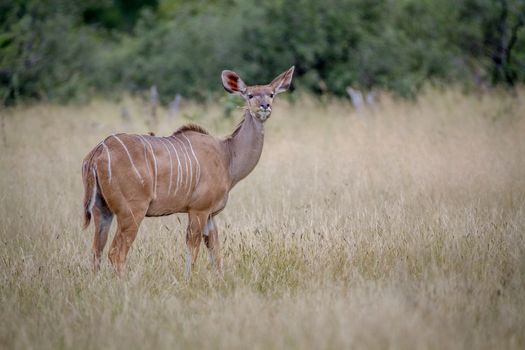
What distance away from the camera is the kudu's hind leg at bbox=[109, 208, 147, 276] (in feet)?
17.2

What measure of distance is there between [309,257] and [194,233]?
85 cm

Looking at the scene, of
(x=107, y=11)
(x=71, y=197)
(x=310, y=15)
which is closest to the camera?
(x=71, y=197)

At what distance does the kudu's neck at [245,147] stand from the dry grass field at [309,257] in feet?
1.59

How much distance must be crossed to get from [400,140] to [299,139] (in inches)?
60.0

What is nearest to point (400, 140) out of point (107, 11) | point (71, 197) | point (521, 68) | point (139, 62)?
point (71, 197)

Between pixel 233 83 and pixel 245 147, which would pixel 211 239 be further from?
pixel 233 83

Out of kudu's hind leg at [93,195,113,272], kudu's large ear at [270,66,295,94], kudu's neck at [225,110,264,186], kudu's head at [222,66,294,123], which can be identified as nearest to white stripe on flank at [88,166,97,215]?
kudu's hind leg at [93,195,113,272]

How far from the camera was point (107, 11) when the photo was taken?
24.9m

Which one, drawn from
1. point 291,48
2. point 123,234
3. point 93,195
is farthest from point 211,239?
point 291,48

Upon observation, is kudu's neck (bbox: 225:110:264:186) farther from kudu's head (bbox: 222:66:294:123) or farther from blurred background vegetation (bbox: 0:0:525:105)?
blurred background vegetation (bbox: 0:0:525:105)

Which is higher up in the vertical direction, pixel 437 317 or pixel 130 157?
pixel 130 157

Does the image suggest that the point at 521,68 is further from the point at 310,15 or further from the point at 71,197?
the point at 71,197

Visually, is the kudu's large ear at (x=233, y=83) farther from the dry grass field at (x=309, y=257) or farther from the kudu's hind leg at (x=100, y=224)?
the kudu's hind leg at (x=100, y=224)

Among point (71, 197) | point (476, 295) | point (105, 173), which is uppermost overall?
point (105, 173)
